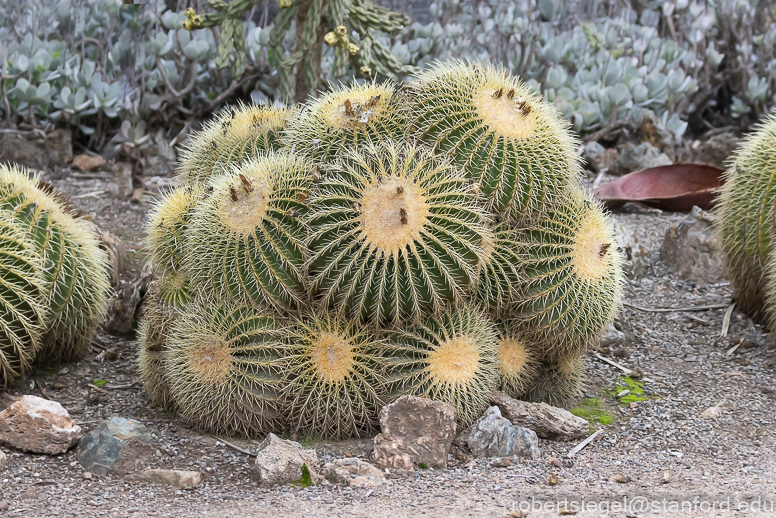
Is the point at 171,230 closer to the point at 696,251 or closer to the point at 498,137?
the point at 498,137

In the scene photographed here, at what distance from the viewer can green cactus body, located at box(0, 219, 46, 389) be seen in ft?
11.5

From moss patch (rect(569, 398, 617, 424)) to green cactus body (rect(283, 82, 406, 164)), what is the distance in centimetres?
142

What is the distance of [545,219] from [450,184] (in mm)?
489

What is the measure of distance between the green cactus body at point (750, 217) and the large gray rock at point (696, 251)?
0.46 metres

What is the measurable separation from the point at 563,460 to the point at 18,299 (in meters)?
2.30

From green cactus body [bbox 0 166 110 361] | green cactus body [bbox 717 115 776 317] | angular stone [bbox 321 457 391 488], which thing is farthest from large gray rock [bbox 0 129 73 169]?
green cactus body [bbox 717 115 776 317]

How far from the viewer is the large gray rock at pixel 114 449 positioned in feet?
9.94

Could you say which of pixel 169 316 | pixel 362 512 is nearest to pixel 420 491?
pixel 362 512

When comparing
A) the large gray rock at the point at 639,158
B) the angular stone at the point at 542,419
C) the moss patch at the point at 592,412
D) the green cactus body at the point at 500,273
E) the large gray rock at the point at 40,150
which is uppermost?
the green cactus body at the point at 500,273

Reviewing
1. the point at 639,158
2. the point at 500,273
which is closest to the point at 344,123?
the point at 500,273

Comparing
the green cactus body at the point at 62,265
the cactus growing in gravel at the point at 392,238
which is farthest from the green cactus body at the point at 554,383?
the green cactus body at the point at 62,265

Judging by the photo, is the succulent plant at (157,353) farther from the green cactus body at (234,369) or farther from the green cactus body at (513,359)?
the green cactus body at (513,359)

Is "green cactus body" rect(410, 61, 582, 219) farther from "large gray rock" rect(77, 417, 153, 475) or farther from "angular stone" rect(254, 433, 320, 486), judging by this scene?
"large gray rock" rect(77, 417, 153, 475)

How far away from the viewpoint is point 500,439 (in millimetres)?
3168
